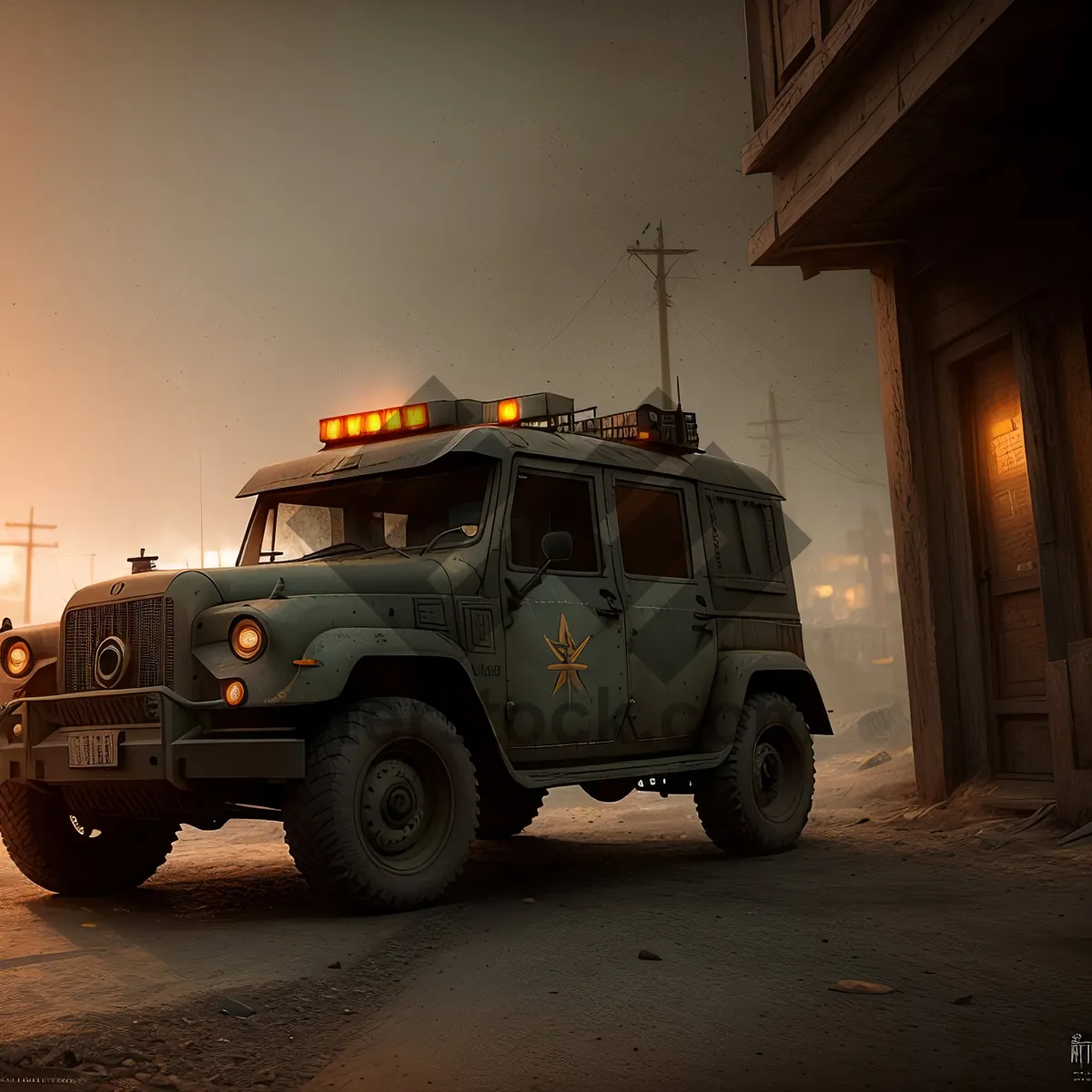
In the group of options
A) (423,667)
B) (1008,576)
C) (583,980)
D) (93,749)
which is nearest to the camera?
(583,980)

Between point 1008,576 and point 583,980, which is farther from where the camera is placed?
point 1008,576

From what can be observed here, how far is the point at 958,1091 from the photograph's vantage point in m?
2.96

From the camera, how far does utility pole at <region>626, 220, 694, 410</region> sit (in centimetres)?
2725

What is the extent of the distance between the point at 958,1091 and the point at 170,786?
3.58 m

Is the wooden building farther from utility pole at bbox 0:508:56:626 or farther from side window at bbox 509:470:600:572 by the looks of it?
utility pole at bbox 0:508:56:626

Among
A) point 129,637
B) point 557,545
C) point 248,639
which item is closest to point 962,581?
point 557,545

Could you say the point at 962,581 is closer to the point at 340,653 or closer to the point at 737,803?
the point at 737,803

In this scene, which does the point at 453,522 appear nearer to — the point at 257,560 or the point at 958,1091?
the point at 257,560

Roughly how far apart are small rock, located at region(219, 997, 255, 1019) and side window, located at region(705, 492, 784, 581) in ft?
16.2

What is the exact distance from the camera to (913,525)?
971cm

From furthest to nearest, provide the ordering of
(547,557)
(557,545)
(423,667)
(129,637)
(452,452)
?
(547,557), (452,452), (557,545), (423,667), (129,637)

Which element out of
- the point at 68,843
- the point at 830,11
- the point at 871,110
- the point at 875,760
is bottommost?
the point at 875,760

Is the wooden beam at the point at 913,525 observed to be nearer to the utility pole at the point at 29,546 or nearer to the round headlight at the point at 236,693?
the round headlight at the point at 236,693

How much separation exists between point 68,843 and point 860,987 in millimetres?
4163
